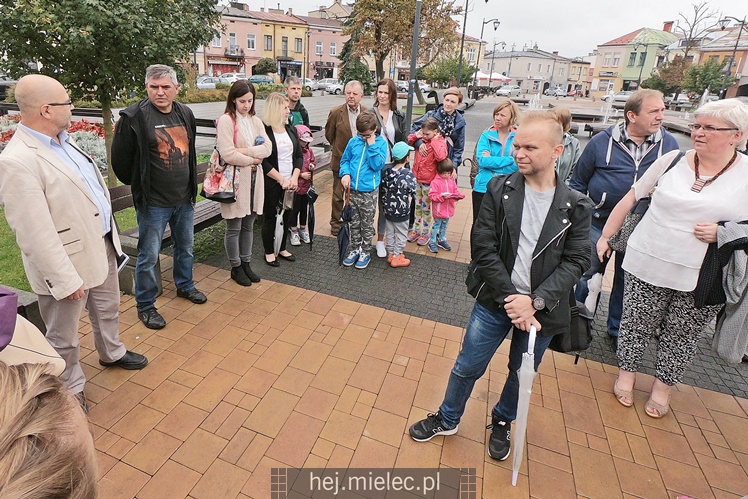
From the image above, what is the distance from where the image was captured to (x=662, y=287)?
9.41 feet

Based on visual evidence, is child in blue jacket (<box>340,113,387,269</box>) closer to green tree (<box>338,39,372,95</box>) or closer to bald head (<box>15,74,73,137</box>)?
bald head (<box>15,74,73,137</box>)

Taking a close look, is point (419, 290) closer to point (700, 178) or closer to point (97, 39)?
point (700, 178)

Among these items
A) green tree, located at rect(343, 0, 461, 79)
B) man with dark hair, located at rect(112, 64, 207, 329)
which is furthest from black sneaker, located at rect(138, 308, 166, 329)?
green tree, located at rect(343, 0, 461, 79)

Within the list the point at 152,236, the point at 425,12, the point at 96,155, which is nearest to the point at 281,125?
the point at 152,236

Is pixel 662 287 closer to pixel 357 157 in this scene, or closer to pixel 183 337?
pixel 357 157

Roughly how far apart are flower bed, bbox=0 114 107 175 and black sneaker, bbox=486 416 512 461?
8619 millimetres

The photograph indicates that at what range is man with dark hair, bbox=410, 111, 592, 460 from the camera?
7.03 ft

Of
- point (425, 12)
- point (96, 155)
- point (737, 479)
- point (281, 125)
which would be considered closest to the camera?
point (737, 479)

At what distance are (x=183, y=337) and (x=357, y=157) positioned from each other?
2.50 meters

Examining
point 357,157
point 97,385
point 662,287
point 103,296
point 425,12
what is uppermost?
point 425,12

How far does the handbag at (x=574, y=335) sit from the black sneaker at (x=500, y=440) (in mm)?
565

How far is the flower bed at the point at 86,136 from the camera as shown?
828cm

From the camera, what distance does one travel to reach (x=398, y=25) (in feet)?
56.4

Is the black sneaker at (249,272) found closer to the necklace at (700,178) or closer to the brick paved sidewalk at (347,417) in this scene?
the brick paved sidewalk at (347,417)
